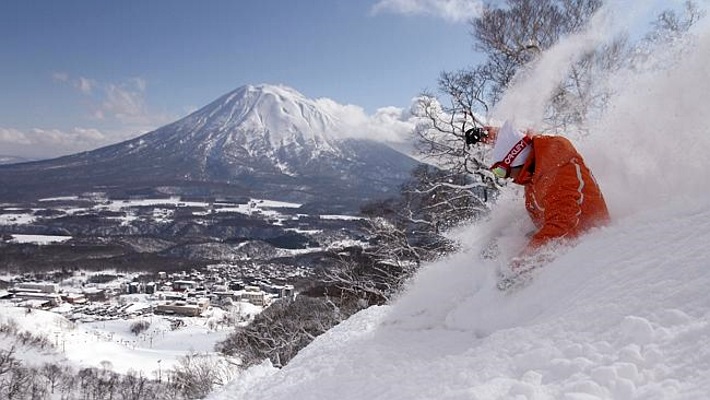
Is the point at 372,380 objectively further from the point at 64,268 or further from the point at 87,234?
the point at 87,234

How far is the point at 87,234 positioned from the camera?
444 ft

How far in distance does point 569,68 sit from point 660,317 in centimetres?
732

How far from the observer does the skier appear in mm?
3068

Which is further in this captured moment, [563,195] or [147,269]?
[147,269]

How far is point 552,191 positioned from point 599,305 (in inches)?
37.4

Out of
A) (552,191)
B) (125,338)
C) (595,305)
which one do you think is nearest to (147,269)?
(125,338)

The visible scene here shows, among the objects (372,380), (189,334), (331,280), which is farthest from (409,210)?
(189,334)

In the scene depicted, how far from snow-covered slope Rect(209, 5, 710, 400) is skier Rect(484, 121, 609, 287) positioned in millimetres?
115

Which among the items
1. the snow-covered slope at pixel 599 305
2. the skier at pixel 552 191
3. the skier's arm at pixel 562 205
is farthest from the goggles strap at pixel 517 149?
the snow-covered slope at pixel 599 305

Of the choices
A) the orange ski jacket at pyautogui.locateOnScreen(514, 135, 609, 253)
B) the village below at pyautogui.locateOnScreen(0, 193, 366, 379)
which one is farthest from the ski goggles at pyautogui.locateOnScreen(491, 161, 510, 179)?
the village below at pyautogui.locateOnScreen(0, 193, 366, 379)

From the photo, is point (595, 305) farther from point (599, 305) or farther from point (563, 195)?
point (563, 195)

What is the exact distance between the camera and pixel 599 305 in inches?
91.0

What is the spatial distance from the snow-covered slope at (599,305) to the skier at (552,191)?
11 centimetres

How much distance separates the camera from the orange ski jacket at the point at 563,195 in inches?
121
